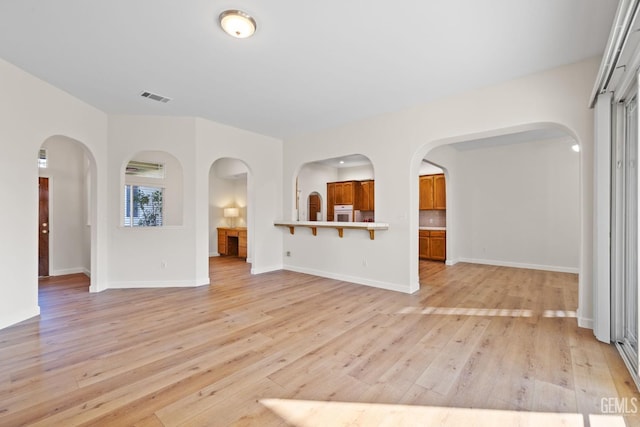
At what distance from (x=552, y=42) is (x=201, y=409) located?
406cm

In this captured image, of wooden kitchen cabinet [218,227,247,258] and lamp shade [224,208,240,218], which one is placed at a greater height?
lamp shade [224,208,240,218]

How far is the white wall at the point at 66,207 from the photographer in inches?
217

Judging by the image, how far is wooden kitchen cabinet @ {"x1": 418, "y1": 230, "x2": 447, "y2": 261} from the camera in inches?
269

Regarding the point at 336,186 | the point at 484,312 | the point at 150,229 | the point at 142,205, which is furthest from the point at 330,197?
the point at 484,312

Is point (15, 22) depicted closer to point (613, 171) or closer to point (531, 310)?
point (613, 171)

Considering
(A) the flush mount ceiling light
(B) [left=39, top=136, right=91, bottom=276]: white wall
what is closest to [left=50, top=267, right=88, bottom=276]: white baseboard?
(B) [left=39, top=136, right=91, bottom=276]: white wall

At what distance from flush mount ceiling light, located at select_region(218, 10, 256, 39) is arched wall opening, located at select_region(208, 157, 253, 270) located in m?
5.40

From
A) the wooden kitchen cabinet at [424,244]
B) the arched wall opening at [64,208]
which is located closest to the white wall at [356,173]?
the wooden kitchen cabinet at [424,244]

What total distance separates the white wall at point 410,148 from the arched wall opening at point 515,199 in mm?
1114

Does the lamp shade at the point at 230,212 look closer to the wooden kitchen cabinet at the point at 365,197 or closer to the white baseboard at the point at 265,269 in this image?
the white baseboard at the point at 265,269

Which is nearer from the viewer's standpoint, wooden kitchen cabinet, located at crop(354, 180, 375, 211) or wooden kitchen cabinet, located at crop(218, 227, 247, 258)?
wooden kitchen cabinet, located at crop(218, 227, 247, 258)

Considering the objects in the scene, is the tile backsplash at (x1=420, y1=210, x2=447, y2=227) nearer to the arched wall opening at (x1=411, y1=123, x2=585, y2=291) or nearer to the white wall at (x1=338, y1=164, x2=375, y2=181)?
the arched wall opening at (x1=411, y1=123, x2=585, y2=291)

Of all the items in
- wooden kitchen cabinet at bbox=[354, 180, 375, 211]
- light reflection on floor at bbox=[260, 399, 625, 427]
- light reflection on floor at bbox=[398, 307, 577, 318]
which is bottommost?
light reflection on floor at bbox=[260, 399, 625, 427]

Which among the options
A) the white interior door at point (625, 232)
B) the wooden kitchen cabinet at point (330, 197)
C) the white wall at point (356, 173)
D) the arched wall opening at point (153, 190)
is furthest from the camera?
the wooden kitchen cabinet at point (330, 197)
